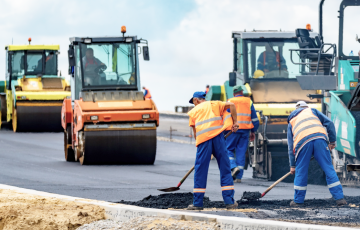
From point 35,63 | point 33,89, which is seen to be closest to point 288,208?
point 33,89

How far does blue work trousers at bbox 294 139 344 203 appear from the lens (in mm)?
7883

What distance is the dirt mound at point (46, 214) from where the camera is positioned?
6.50 m

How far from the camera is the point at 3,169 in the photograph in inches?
465

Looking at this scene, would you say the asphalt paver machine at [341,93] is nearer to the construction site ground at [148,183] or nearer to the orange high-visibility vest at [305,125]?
the construction site ground at [148,183]

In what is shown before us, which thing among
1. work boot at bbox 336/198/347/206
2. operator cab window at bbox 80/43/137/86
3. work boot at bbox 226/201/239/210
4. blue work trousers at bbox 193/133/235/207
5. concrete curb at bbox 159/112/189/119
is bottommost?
concrete curb at bbox 159/112/189/119

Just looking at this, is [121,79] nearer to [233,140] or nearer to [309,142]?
[233,140]

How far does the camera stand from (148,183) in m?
10.3

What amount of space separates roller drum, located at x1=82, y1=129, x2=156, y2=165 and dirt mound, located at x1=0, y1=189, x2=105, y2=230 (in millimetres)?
5267

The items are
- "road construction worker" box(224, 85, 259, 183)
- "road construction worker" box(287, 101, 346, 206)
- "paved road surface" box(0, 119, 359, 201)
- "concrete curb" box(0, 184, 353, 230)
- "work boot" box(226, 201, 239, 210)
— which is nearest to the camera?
"concrete curb" box(0, 184, 353, 230)

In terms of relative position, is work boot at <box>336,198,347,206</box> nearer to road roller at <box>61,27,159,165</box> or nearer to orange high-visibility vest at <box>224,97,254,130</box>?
orange high-visibility vest at <box>224,97,254,130</box>

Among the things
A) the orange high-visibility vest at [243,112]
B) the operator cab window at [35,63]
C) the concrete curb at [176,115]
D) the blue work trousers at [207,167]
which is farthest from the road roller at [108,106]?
the concrete curb at [176,115]

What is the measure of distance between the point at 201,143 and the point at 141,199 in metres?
1.51

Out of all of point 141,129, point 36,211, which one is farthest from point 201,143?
point 141,129

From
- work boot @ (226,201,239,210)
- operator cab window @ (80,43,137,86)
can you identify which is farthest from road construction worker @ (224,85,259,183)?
operator cab window @ (80,43,137,86)
